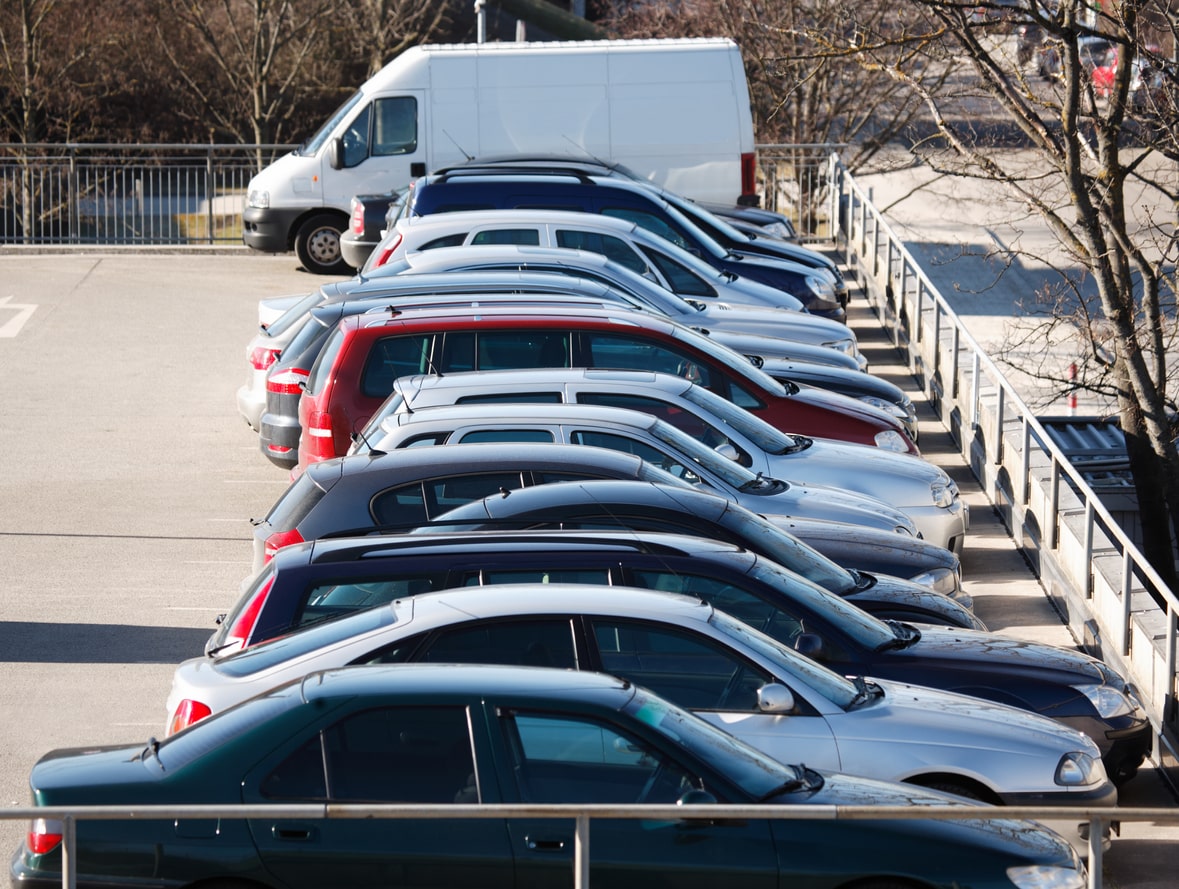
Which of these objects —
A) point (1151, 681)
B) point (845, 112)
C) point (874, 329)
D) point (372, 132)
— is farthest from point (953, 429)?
point (845, 112)

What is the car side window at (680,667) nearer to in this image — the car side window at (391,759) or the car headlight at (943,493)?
the car side window at (391,759)

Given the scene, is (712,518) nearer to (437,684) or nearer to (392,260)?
(437,684)

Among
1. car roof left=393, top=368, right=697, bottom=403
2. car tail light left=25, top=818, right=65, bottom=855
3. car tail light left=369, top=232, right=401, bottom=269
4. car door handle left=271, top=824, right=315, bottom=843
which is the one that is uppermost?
car tail light left=369, top=232, right=401, bottom=269

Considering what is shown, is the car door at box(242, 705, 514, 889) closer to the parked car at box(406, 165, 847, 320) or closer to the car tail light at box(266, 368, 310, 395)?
the car tail light at box(266, 368, 310, 395)

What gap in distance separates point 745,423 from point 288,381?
3675 millimetres

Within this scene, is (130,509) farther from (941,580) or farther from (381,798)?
(381,798)

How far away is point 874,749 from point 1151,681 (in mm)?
3169

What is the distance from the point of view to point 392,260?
14.9 m

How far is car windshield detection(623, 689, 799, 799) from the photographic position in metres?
5.41

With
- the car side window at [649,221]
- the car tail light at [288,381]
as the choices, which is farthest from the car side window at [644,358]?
the car side window at [649,221]

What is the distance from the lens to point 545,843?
5203 millimetres

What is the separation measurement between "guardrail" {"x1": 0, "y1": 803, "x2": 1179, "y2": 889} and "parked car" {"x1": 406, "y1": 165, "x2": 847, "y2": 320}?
11960 millimetres

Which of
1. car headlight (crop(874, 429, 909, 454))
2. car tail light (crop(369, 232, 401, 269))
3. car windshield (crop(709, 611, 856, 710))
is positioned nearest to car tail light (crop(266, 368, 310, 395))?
car tail light (crop(369, 232, 401, 269))

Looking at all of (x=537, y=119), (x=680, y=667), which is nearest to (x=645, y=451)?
(x=680, y=667)
